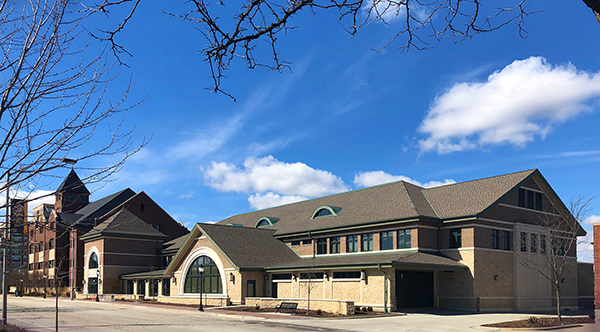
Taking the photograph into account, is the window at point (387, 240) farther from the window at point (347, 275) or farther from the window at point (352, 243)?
the window at point (347, 275)

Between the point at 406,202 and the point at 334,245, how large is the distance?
718 centimetres

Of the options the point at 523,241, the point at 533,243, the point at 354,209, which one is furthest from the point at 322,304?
the point at 533,243

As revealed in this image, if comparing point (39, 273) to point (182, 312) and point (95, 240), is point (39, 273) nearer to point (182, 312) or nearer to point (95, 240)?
point (95, 240)

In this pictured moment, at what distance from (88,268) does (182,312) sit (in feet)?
111

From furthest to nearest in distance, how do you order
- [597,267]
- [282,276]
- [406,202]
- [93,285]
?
[93,285]
[282,276]
[406,202]
[597,267]

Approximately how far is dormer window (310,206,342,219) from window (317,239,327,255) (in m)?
2.71

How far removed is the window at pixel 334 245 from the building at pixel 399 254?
0.08m

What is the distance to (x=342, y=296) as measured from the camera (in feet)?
123

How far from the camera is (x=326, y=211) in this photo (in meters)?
48.6

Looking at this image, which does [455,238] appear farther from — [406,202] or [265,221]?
[265,221]

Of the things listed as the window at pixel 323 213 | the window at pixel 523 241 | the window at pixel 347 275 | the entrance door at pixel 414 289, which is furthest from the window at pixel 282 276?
the window at pixel 523 241

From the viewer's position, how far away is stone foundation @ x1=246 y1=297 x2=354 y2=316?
31562mm

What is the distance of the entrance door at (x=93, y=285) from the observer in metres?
62.2

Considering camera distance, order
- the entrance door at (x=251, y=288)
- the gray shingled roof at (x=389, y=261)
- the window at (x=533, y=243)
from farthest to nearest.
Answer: the entrance door at (x=251, y=288), the window at (x=533, y=243), the gray shingled roof at (x=389, y=261)
